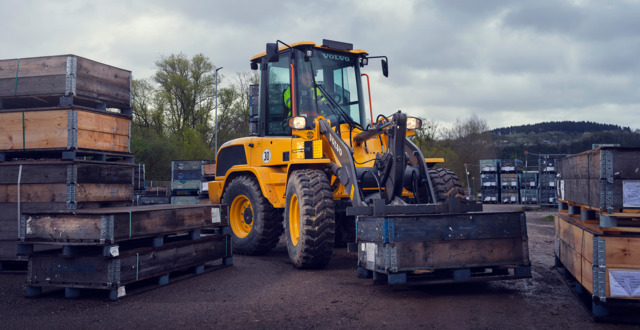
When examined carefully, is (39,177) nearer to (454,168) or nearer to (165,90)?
(165,90)

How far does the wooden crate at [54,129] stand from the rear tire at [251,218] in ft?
8.30

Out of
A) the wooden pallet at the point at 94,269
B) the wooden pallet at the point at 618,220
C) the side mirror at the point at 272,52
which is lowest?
the wooden pallet at the point at 94,269

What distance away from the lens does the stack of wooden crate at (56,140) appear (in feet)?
25.6

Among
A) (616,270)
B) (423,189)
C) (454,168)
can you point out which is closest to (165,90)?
(454,168)

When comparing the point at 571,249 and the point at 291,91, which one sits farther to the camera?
the point at 291,91

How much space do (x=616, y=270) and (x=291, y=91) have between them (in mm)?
5571

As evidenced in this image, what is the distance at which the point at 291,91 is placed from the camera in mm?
8984

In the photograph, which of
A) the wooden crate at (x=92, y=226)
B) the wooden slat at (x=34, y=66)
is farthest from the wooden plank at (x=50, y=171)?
the wooden slat at (x=34, y=66)

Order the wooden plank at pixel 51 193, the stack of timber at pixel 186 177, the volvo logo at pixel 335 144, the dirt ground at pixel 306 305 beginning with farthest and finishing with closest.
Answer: the stack of timber at pixel 186 177
the volvo logo at pixel 335 144
the wooden plank at pixel 51 193
the dirt ground at pixel 306 305

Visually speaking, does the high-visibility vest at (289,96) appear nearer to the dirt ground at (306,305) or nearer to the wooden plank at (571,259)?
the dirt ground at (306,305)

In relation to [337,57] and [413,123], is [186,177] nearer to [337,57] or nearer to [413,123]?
[337,57]

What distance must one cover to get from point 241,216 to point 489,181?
25.3 m

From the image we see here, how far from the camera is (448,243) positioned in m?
6.14

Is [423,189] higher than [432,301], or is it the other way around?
[423,189]
